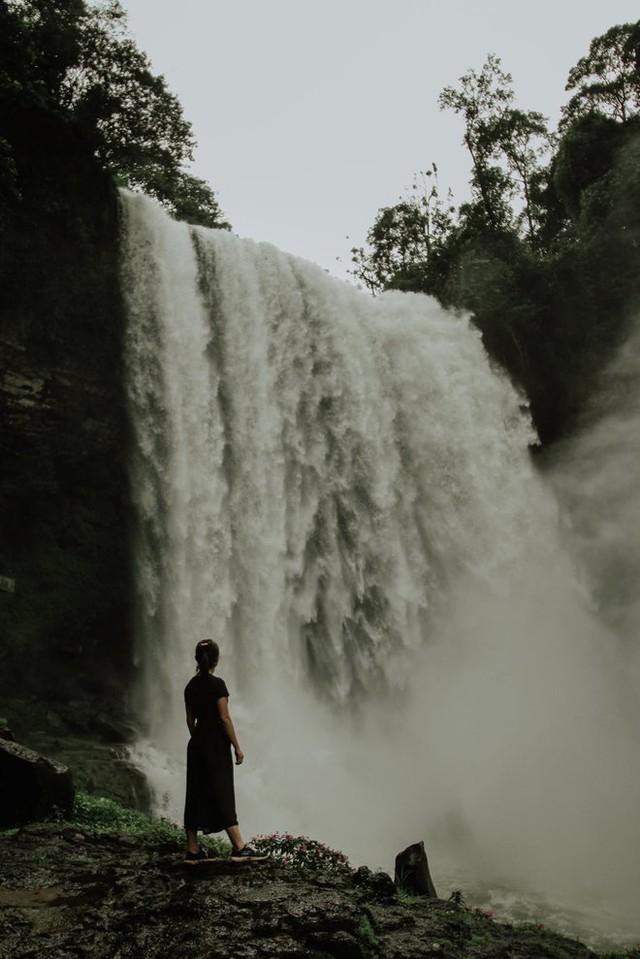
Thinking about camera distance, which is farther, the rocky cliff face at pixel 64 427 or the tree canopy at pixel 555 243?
the tree canopy at pixel 555 243

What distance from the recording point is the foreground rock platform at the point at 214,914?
427 centimetres

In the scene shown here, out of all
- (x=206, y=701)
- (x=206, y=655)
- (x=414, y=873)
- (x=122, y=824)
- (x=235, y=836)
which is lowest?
(x=414, y=873)

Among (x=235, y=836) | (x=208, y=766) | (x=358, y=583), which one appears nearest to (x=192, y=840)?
(x=235, y=836)

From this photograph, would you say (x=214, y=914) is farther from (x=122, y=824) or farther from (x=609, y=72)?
(x=609, y=72)

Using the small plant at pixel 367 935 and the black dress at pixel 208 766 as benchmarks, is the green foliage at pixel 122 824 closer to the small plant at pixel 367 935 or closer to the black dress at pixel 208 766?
the black dress at pixel 208 766

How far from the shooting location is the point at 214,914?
15.0 ft

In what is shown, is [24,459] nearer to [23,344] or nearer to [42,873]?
[23,344]

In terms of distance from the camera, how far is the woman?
521cm

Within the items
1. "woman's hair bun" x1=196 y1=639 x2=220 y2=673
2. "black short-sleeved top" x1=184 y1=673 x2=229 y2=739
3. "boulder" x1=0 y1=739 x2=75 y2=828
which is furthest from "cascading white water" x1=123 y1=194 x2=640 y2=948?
"woman's hair bun" x1=196 y1=639 x2=220 y2=673

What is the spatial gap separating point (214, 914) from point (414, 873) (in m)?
2.76

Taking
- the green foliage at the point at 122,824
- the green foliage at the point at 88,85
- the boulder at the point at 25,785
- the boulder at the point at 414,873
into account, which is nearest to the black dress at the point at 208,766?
the green foliage at the point at 122,824

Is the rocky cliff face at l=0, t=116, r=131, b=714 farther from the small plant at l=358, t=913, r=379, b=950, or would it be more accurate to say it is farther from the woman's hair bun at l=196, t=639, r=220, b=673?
the small plant at l=358, t=913, r=379, b=950

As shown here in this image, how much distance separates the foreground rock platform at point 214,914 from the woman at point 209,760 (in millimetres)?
322

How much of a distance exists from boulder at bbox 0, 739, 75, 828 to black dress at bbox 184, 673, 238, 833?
2.65 metres
